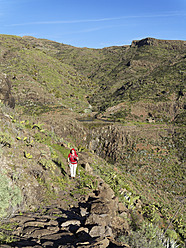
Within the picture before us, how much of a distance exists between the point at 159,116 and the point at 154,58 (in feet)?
184

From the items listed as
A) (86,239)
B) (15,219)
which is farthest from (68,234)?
(15,219)

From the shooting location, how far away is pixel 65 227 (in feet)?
16.9

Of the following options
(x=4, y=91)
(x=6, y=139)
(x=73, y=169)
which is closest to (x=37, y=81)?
(x=4, y=91)

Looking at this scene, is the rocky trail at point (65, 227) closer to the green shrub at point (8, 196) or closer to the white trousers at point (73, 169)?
the green shrub at point (8, 196)

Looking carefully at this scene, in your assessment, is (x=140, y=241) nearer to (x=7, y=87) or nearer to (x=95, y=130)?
(x=7, y=87)

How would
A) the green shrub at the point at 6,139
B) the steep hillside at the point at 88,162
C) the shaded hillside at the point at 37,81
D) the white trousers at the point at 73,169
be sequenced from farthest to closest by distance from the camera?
the shaded hillside at the point at 37,81 < the white trousers at the point at 73,169 < the green shrub at the point at 6,139 < the steep hillside at the point at 88,162

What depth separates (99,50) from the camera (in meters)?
135

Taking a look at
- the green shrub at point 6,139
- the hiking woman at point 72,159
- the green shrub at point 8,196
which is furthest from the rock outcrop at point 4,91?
the green shrub at point 8,196

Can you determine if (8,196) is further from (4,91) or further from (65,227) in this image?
(4,91)

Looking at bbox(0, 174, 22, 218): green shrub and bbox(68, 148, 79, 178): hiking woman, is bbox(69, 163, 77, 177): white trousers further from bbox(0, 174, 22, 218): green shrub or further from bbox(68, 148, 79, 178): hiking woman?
bbox(0, 174, 22, 218): green shrub

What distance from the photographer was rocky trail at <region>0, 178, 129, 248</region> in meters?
4.12

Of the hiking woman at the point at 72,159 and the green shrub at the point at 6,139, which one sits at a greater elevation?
the green shrub at the point at 6,139

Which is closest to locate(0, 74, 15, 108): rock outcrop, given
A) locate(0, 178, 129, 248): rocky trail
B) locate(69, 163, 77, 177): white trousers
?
locate(69, 163, 77, 177): white trousers

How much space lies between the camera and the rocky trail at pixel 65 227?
13.5 feet
